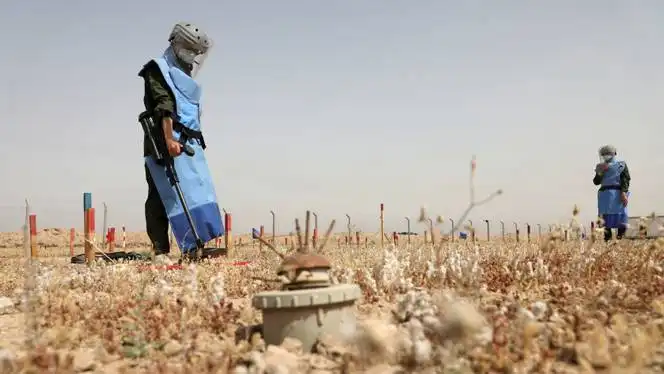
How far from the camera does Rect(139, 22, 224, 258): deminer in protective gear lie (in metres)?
7.36

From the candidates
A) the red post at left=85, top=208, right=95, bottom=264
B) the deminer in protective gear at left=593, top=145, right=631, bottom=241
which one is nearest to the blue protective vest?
the deminer in protective gear at left=593, top=145, right=631, bottom=241

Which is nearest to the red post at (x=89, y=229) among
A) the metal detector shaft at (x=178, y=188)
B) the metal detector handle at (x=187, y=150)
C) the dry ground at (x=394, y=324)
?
the metal detector shaft at (x=178, y=188)

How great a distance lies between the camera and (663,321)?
3.07m

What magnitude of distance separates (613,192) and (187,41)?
8.58 meters

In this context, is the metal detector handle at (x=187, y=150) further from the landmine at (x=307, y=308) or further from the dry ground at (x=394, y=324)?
the landmine at (x=307, y=308)

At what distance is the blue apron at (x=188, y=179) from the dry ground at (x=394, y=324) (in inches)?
66.2

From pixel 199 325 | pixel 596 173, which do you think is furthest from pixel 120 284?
pixel 596 173

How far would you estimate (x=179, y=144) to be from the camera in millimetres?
7348

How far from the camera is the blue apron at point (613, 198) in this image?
12047 millimetres

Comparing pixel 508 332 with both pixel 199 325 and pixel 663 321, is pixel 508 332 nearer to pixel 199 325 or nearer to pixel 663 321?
pixel 663 321

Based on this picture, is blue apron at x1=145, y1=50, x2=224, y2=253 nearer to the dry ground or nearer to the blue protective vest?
the dry ground

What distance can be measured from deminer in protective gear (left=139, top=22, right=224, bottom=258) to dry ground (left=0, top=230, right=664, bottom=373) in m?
1.75

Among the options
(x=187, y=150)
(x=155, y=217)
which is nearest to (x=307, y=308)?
(x=187, y=150)

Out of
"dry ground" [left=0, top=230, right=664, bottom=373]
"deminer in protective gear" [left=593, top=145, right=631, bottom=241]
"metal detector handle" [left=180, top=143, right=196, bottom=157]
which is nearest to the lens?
"dry ground" [left=0, top=230, right=664, bottom=373]
